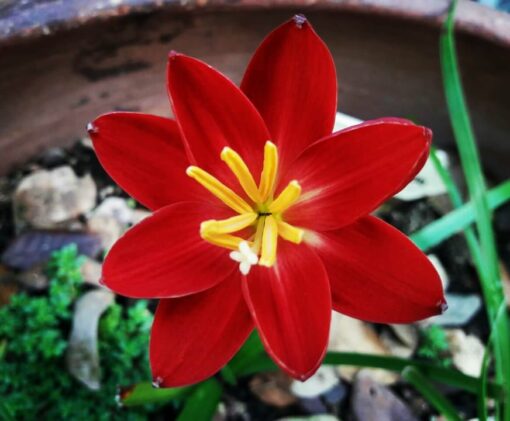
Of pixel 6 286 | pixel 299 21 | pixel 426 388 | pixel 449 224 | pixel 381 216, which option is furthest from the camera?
pixel 381 216

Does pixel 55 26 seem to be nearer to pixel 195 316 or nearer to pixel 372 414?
pixel 195 316

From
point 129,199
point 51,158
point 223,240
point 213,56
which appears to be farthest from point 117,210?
point 223,240

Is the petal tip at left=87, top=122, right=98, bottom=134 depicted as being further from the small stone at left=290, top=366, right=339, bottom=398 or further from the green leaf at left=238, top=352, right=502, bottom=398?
the small stone at left=290, top=366, right=339, bottom=398

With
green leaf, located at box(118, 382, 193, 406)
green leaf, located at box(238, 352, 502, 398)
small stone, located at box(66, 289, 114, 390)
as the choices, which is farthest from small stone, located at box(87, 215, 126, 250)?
green leaf, located at box(238, 352, 502, 398)

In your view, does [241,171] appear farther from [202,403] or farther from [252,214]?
[202,403]

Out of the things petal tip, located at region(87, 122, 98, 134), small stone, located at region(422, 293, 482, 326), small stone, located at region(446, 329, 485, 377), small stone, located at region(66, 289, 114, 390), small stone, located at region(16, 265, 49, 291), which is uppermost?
petal tip, located at region(87, 122, 98, 134)

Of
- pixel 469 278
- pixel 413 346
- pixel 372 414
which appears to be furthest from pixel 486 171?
pixel 372 414

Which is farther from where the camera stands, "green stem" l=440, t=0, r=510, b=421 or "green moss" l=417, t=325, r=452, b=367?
"green moss" l=417, t=325, r=452, b=367

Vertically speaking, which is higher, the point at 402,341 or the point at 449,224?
the point at 449,224
